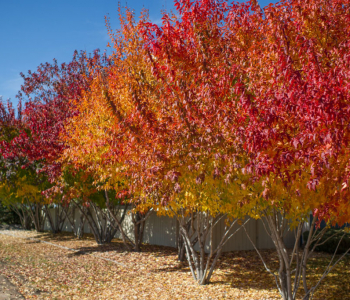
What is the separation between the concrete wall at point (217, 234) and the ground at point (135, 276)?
60 cm

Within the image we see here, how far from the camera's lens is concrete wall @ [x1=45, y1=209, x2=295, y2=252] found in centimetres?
1243

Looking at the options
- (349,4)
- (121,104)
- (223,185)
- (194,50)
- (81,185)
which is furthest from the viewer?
(81,185)

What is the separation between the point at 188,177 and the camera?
6.52m

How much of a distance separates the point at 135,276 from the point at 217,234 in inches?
156

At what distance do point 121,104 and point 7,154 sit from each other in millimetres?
8344

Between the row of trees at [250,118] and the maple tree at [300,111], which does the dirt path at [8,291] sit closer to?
the row of trees at [250,118]

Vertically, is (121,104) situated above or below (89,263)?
above

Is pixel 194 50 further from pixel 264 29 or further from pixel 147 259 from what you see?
pixel 147 259

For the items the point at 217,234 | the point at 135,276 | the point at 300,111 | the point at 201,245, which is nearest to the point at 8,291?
the point at 135,276

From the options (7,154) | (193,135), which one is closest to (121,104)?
(193,135)

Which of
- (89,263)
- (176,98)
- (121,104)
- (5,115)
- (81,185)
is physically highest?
(5,115)

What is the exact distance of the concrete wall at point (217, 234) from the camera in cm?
1243

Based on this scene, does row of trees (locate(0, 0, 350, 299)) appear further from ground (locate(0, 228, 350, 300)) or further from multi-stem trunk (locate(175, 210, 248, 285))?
ground (locate(0, 228, 350, 300))

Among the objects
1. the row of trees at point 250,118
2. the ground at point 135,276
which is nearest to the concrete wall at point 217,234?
the ground at point 135,276
